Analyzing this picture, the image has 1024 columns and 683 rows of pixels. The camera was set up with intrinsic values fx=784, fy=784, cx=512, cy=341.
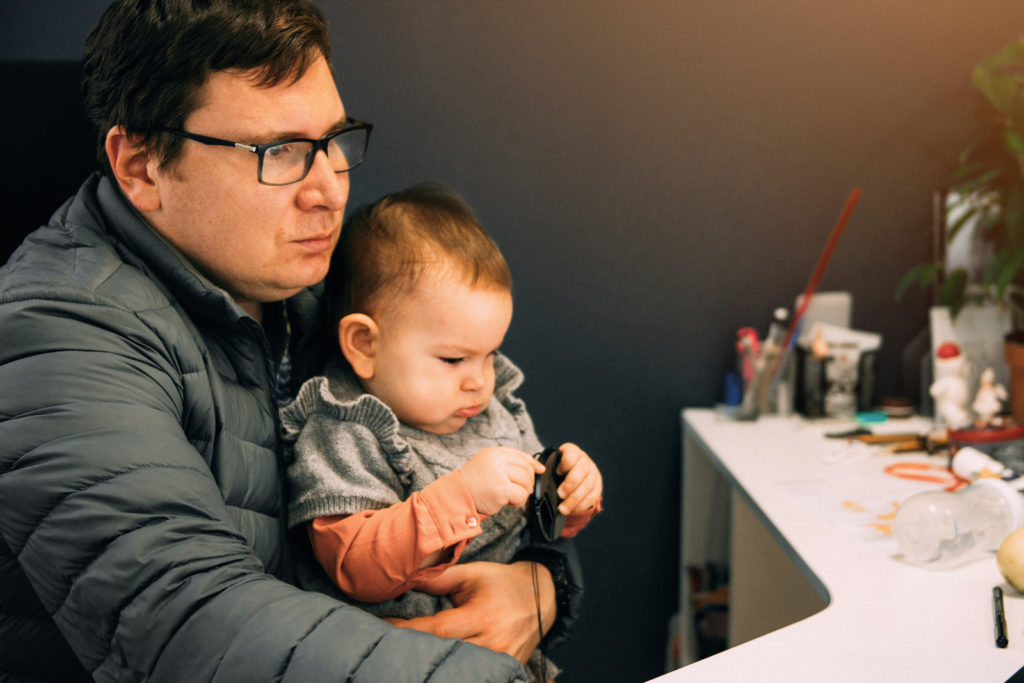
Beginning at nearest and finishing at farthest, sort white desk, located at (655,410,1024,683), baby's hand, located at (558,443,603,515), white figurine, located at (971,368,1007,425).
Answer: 1. white desk, located at (655,410,1024,683)
2. baby's hand, located at (558,443,603,515)
3. white figurine, located at (971,368,1007,425)

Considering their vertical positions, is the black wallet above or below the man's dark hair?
below

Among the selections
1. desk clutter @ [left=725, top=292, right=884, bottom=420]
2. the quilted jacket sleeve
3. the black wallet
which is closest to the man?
the quilted jacket sleeve

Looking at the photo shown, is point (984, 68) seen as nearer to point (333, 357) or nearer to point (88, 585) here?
point (333, 357)

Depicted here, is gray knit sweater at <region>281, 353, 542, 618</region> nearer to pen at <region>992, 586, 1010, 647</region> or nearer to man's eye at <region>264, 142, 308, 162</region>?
man's eye at <region>264, 142, 308, 162</region>

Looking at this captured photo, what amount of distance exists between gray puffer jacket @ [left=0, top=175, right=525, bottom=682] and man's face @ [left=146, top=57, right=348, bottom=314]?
4.5 inches

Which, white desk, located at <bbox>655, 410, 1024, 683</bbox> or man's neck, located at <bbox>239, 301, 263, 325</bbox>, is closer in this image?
white desk, located at <bbox>655, 410, 1024, 683</bbox>

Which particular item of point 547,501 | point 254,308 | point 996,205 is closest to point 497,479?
point 547,501

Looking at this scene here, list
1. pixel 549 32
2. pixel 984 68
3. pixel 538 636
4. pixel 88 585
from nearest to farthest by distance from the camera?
1. pixel 88 585
2. pixel 538 636
3. pixel 984 68
4. pixel 549 32

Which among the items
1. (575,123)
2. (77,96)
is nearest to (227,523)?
(77,96)

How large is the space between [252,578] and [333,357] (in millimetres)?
499

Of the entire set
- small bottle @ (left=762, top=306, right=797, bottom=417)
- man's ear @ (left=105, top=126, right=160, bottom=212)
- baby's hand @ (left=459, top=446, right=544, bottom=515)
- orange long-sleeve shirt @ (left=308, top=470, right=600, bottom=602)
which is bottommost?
small bottle @ (left=762, top=306, right=797, bottom=417)

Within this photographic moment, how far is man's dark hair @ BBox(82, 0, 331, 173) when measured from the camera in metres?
0.85

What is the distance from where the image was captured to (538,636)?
1.09m

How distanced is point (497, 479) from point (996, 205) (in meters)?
1.47
